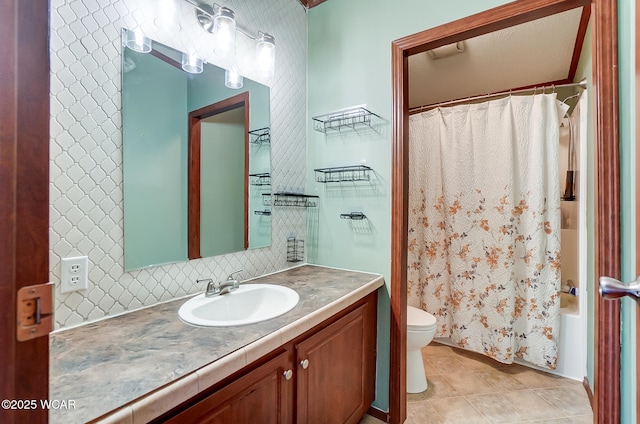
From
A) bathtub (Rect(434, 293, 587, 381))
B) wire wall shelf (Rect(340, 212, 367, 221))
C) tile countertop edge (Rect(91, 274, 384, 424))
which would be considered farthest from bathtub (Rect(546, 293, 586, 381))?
tile countertop edge (Rect(91, 274, 384, 424))

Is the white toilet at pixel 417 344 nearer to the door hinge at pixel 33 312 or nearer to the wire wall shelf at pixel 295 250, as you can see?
the wire wall shelf at pixel 295 250

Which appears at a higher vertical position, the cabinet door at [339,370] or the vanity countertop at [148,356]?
the vanity countertop at [148,356]

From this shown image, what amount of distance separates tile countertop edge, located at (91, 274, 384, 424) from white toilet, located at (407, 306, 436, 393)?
1.04 meters

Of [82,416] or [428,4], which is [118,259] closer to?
[82,416]

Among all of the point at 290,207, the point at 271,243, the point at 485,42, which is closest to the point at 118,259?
the point at 271,243

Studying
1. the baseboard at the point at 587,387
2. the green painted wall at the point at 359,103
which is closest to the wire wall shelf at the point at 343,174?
the green painted wall at the point at 359,103

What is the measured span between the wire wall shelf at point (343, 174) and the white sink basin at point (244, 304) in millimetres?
806

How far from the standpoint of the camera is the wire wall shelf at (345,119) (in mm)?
1782

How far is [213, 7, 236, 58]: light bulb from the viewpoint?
1416 mm

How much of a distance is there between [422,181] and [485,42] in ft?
3.72

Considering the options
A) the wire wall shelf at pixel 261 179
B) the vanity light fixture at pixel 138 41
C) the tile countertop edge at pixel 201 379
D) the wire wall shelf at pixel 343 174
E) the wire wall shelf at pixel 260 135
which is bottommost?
the tile countertop edge at pixel 201 379

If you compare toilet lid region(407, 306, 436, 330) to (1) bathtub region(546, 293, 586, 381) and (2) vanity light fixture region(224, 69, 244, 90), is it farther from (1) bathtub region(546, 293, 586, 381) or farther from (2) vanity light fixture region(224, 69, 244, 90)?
(2) vanity light fixture region(224, 69, 244, 90)

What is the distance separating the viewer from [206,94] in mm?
1449

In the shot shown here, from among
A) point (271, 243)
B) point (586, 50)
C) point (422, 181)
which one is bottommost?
point (271, 243)
